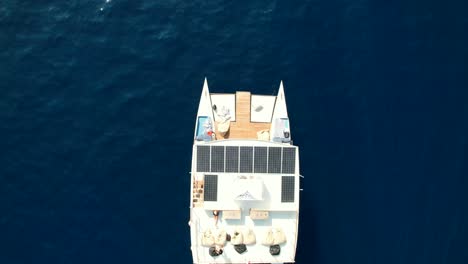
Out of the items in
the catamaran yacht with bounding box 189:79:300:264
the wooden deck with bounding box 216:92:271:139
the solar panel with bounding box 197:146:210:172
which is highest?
the wooden deck with bounding box 216:92:271:139

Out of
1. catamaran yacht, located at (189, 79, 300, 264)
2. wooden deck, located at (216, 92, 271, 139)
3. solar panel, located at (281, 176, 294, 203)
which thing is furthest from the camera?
wooden deck, located at (216, 92, 271, 139)

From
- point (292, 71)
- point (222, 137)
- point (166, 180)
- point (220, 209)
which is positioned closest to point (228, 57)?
point (292, 71)

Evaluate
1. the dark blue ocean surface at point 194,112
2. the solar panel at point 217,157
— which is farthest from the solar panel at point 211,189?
the dark blue ocean surface at point 194,112

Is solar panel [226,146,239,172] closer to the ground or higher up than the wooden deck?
closer to the ground

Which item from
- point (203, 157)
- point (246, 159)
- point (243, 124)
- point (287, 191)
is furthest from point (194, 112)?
point (287, 191)

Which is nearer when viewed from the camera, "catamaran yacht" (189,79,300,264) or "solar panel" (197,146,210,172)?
"catamaran yacht" (189,79,300,264)

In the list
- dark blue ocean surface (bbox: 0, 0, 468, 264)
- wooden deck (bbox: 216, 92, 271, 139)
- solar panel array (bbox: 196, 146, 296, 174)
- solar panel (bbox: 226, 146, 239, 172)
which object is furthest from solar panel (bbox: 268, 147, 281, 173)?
dark blue ocean surface (bbox: 0, 0, 468, 264)

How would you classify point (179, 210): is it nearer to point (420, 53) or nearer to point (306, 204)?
point (306, 204)

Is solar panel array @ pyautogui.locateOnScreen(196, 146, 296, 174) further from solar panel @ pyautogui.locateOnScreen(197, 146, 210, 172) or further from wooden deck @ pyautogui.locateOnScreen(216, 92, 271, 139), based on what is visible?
wooden deck @ pyautogui.locateOnScreen(216, 92, 271, 139)
